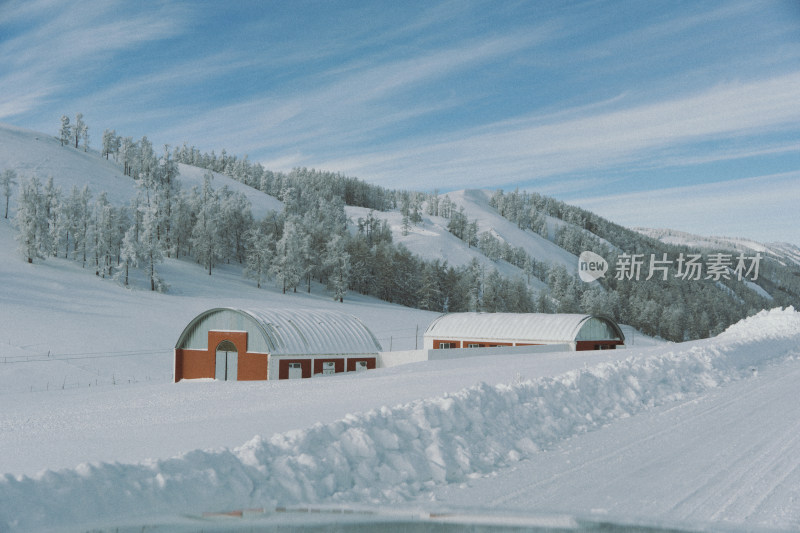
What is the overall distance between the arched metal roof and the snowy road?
22797mm

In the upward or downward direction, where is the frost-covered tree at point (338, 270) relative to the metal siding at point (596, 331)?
upward

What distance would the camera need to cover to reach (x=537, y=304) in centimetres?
12781

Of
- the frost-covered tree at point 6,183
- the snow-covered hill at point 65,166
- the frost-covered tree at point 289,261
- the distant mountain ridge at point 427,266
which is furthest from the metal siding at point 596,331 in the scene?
the snow-covered hill at point 65,166

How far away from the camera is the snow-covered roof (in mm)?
42938

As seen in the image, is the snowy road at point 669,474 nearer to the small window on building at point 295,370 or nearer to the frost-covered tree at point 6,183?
the small window on building at point 295,370

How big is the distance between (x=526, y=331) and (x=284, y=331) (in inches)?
756

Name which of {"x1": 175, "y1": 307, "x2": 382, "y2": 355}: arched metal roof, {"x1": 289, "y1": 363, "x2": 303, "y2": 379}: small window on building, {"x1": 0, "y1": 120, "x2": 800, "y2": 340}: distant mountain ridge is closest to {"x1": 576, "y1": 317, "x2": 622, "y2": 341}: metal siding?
{"x1": 175, "y1": 307, "x2": 382, "y2": 355}: arched metal roof

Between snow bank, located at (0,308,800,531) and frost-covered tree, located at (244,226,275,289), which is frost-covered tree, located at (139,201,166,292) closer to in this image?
frost-covered tree, located at (244,226,275,289)

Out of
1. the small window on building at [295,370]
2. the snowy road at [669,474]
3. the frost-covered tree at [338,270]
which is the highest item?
the frost-covered tree at [338,270]

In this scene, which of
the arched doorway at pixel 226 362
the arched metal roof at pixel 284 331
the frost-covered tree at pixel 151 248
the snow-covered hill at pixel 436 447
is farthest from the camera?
the frost-covered tree at pixel 151 248

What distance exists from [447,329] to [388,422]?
3912 centimetres

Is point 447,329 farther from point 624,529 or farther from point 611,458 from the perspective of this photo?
point 624,529

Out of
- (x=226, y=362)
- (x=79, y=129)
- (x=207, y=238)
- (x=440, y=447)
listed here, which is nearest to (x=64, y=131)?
(x=79, y=129)

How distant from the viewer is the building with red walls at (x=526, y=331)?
42.8m
